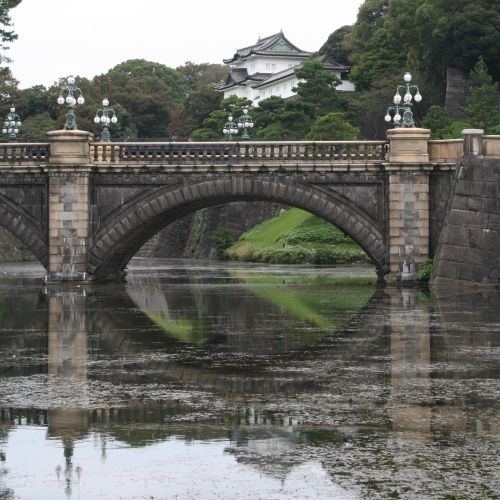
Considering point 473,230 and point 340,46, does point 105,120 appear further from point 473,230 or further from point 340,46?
point 340,46

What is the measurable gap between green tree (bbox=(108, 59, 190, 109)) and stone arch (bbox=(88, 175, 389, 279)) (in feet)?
311

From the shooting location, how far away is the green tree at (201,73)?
147 m

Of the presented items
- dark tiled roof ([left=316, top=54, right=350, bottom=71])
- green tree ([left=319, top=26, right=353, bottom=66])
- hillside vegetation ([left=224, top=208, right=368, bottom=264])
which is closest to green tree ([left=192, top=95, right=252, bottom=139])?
dark tiled roof ([left=316, top=54, right=350, bottom=71])

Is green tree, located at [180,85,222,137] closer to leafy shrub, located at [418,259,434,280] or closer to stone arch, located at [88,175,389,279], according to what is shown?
stone arch, located at [88,175,389,279]

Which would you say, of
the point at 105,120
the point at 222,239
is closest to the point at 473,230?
the point at 105,120

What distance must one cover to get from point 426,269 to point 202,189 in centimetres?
853

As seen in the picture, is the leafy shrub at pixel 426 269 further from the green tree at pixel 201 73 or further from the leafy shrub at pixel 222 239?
the green tree at pixel 201 73

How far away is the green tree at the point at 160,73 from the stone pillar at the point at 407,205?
319 ft

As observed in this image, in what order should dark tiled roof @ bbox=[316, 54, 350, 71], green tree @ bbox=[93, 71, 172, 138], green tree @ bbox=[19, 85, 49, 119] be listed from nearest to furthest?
dark tiled roof @ bbox=[316, 54, 350, 71], green tree @ bbox=[19, 85, 49, 119], green tree @ bbox=[93, 71, 172, 138]

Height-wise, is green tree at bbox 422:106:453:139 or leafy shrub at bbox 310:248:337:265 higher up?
green tree at bbox 422:106:453:139

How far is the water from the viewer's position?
1030 cm

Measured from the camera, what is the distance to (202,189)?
3947 centimetres

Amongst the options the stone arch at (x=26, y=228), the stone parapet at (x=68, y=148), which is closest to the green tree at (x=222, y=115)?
the stone arch at (x=26, y=228)

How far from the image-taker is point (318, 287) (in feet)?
128
